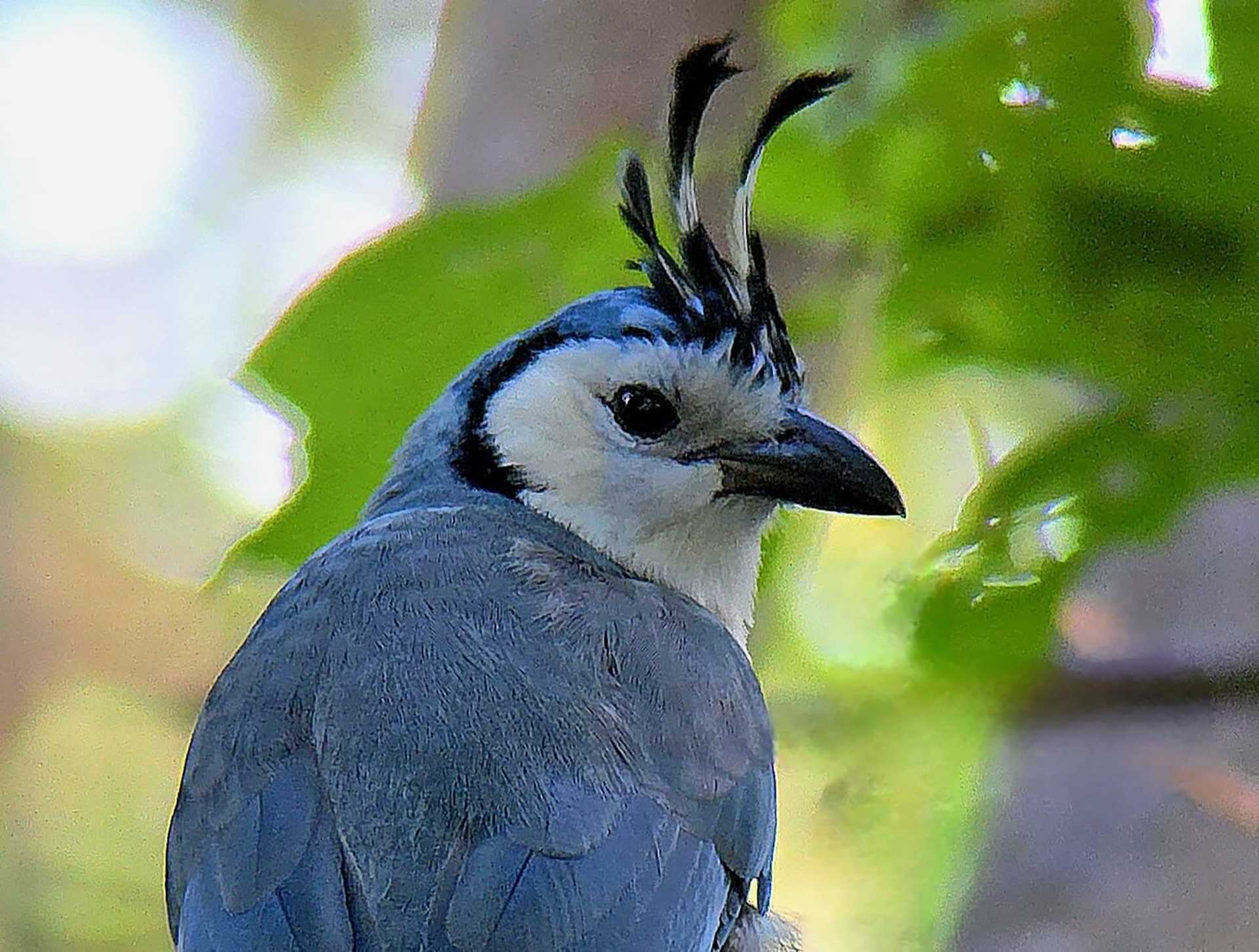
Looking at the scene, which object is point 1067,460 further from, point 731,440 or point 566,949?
point 566,949

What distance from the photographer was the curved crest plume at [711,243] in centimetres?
142

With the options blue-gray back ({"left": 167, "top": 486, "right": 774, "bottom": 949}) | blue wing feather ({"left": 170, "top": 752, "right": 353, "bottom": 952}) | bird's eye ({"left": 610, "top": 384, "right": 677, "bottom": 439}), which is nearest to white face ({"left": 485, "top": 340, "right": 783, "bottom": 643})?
bird's eye ({"left": 610, "top": 384, "right": 677, "bottom": 439})

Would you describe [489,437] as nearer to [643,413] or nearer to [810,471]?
[643,413]

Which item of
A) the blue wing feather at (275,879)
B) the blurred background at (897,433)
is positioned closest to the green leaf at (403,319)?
the blurred background at (897,433)

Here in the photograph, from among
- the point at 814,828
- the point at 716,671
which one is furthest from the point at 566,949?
the point at 814,828

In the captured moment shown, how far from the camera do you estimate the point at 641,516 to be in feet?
4.71

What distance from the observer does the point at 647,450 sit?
1.44 meters

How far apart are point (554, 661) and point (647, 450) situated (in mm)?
310

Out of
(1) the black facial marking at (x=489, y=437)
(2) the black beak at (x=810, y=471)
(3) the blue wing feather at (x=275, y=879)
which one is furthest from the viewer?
(1) the black facial marking at (x=489, y=437)

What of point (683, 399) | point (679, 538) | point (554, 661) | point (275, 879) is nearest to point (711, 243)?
point (683, 399)

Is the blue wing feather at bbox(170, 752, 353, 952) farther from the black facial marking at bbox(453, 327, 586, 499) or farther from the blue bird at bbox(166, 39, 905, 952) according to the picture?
the black facial marking at bbox(453, 327, 586, 499)

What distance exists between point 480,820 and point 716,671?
0.30 m

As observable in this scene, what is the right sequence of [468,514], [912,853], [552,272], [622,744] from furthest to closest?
[912,853]
[552,272]
[468,514]
[622,744]

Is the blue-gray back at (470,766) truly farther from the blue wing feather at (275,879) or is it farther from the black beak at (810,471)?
the black beak at (810,471)
